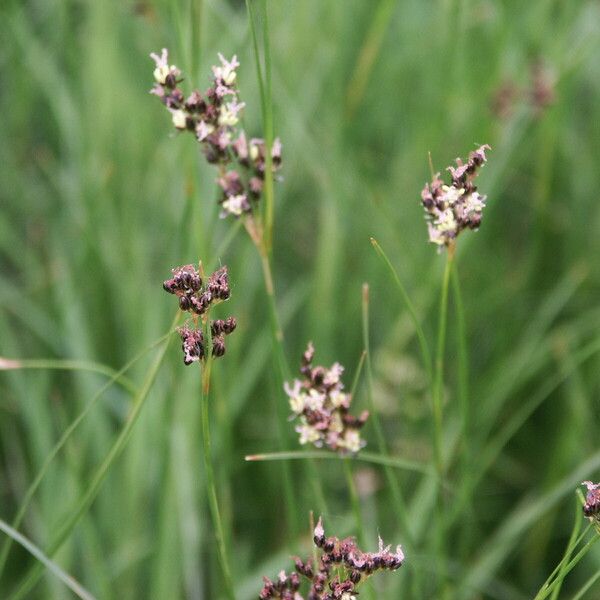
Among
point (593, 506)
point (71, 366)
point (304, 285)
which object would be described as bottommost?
point (593, 506)

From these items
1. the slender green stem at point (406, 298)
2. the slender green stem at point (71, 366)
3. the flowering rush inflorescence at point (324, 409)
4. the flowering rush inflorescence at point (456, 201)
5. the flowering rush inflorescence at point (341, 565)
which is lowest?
the flowering rush inflorescence at point (341, 565)

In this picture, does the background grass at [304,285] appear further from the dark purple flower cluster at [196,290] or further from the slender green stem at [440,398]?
the dark purple flower cluster at [196,290]

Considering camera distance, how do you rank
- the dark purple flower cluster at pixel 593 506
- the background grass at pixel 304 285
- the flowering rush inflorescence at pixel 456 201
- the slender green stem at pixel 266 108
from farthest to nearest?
the background grass at pixel 304 285 < the slender green stem at pixel 266 108 < the flowering rush inflorescence at pixel 456 201 < the dark purple flower cluster at pixel 593 506

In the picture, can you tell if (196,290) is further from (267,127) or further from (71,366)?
(71,366)

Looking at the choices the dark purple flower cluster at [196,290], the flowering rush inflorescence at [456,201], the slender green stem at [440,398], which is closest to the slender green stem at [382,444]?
the slender green stem at [440,398]

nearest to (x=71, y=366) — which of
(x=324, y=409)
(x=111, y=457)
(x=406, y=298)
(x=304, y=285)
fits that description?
(x=111, y=457)

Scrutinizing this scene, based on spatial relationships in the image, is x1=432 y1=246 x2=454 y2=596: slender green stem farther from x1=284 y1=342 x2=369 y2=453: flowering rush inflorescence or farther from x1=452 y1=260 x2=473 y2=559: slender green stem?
x1=284 y1=342 x2=369 y2=453: flowering rush inflorescence
